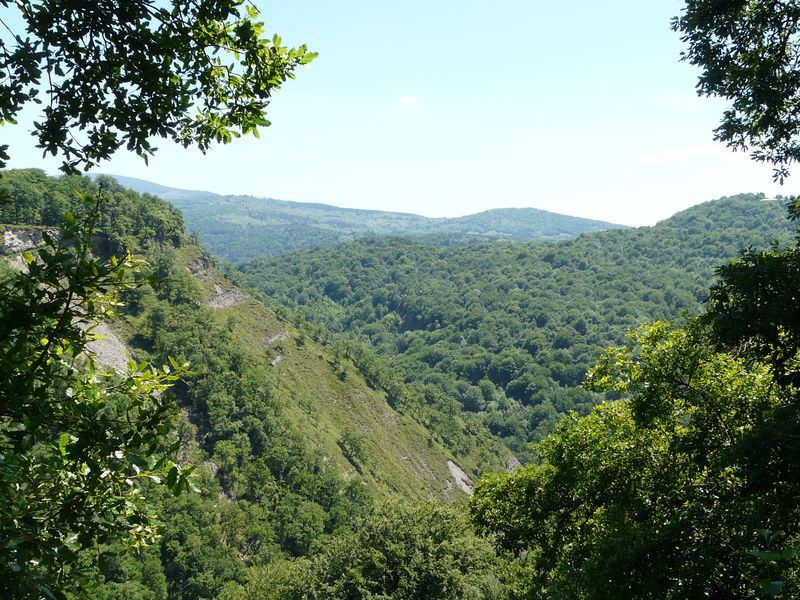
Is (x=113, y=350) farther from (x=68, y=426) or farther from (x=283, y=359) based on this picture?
(x=68, y=426)

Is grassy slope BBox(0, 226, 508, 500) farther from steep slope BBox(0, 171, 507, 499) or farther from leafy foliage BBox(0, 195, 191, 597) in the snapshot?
leafy foliage BBox(0, 195, 191, 597)

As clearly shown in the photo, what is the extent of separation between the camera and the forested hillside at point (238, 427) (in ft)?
218

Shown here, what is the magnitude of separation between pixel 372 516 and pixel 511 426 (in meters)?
163

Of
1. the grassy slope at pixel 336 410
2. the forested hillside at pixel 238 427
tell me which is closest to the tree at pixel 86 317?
the forested hillside at pixel 238 427

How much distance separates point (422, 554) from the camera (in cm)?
Result: 2453

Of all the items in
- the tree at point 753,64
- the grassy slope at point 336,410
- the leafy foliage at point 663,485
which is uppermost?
the tree at point 753,64

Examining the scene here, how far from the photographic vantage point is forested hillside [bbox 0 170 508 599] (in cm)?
6631

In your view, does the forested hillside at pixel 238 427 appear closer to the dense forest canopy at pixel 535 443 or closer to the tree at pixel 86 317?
the dense forest canopy at pixel 535 443

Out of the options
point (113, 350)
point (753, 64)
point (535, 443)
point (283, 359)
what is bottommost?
point (283, 359)

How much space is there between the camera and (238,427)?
89.1 metres

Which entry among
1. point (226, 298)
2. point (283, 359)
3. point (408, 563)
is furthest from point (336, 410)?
point (408, 563)

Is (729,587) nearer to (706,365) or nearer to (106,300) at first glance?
(706,365)

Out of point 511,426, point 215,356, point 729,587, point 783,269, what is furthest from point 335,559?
point 511,426

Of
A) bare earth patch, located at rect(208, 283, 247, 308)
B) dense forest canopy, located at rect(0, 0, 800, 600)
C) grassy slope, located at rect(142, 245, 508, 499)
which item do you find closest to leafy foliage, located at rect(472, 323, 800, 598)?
dense forest canopy, located at rect(0, 0, 800, 600)
